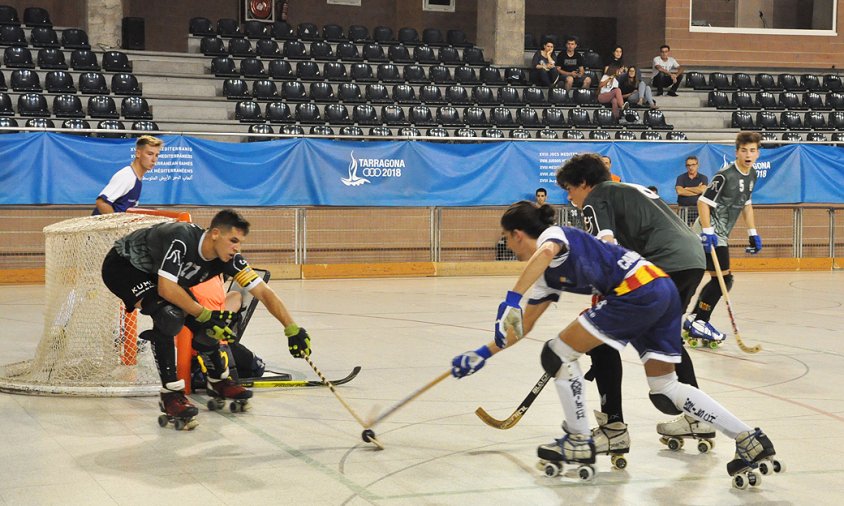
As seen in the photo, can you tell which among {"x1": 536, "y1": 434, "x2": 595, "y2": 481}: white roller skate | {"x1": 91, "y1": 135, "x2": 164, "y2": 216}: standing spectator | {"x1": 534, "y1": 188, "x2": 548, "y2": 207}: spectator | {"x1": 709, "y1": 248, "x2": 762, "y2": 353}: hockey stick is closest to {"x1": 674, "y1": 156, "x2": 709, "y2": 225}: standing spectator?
{"x1": 534, "y1": 188, "x2": 548, "y2": 207}: spectator

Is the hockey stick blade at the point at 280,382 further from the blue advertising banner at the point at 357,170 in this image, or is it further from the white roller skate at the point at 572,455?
the blue advertising banner at the point at 357,170

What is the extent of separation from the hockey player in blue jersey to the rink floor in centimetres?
24

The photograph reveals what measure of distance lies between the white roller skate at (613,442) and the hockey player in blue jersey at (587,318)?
288 millimetres

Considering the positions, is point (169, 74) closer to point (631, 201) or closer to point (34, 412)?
point (34, 412)

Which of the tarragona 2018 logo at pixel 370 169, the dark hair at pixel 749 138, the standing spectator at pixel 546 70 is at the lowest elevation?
the tarragona 2018 logo at pixel 370 169

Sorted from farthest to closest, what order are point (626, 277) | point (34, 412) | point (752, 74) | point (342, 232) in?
point (752, 74), point (342, 232), point (34, 412), point (626, 277)

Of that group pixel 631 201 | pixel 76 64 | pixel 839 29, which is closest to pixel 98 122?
pixel 76 64

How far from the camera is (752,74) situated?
86.1 feet

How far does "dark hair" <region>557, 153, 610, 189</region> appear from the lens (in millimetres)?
5758

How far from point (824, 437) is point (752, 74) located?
2154cm

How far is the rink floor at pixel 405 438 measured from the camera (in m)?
5.04

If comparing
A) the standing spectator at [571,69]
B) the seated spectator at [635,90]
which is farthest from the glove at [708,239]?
the seated spectator at [635,90]

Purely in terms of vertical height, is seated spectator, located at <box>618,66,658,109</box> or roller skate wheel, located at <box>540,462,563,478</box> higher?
seated spectator, located at <box>618,66,658,109</box>

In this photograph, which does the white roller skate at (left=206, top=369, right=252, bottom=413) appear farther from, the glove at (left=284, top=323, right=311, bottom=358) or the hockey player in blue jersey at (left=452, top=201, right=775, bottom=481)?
the hockey player in blue jersey at (left=452, top=201, right=775, bottom=481)
